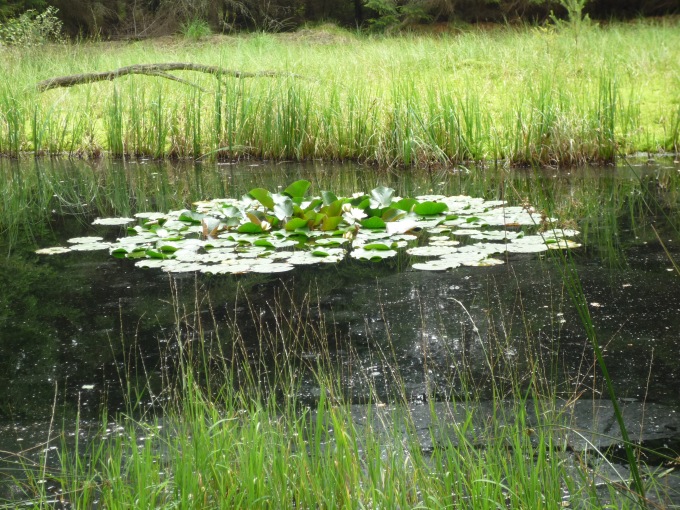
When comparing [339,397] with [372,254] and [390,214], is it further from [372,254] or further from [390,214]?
[390,214]

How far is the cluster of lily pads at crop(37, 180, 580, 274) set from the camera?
→ 155 inches

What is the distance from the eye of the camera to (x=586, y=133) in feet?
21.4

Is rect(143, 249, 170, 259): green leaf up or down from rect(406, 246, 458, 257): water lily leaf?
up

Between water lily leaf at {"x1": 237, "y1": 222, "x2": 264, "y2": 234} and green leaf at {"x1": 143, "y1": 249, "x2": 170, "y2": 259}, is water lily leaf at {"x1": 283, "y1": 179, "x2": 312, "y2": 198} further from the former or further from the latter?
green leaf at {"x1": 143, "y1": 249, "x2": 170, "y2": 259}

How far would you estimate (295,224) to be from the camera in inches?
177

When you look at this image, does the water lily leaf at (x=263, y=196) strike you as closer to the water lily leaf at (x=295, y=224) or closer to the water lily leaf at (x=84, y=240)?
the water lily leaf at (x=295, y=224)

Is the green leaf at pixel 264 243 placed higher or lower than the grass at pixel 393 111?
lower

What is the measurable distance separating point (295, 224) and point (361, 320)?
4.94ft

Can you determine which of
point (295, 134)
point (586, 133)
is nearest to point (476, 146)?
point (586, 133)

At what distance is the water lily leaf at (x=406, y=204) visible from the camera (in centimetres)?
478

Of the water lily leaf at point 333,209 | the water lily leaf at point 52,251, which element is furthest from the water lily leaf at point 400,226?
the water lily leaf at point 52,251

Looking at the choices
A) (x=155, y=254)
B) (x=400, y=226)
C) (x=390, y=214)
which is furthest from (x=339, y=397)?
(x=390, y=214)

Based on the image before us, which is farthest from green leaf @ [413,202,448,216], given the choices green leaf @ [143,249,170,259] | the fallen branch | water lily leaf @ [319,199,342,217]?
the fallen branch

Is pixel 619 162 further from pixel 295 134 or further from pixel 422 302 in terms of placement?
Answer: pixel 422 302
